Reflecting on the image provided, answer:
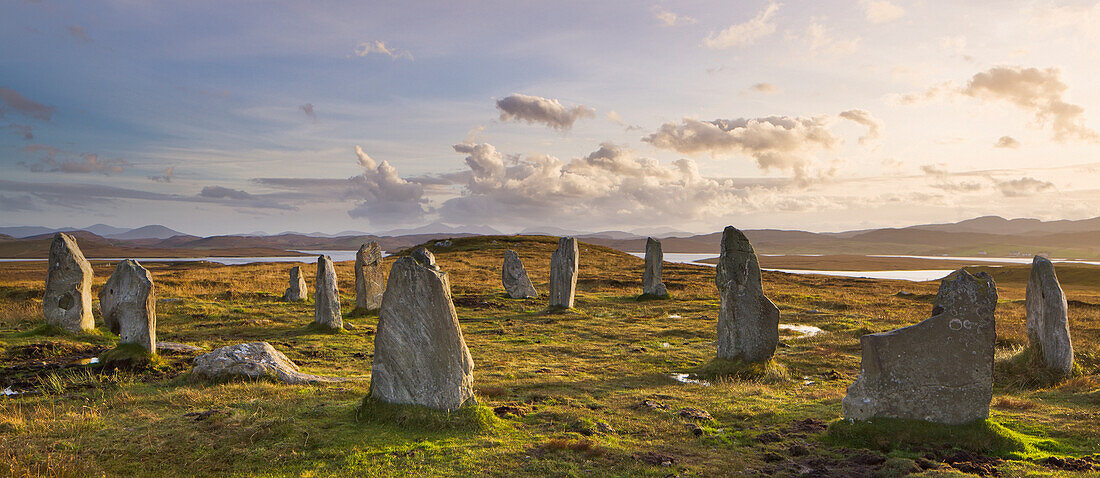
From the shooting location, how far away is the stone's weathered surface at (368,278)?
2655cm

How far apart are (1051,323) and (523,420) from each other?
46.1ft

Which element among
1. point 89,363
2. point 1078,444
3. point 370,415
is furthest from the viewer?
point 89,363

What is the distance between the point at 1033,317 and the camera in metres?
15.0

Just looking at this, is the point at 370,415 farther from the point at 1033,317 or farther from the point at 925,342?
the point at 1033,317

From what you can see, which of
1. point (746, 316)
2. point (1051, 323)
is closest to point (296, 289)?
point (746, 316)

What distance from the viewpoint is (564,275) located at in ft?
93.1

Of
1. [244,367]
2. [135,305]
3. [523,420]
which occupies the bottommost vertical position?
[523,420]

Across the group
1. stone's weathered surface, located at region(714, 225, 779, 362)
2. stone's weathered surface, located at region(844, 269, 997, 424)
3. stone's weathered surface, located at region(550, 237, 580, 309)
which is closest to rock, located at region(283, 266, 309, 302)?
stone's weathered surface, located at region(550, 237, 580, 309)

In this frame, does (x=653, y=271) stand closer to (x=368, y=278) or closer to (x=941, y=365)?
(x=368, y=278)

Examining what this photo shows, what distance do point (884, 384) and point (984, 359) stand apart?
1.70 m

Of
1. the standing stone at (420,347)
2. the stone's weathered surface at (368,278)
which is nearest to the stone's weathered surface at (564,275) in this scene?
the stone's weathered surface at (368,278)

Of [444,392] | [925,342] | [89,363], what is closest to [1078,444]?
[925,342]

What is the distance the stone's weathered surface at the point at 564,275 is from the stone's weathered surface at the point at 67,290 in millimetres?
18619

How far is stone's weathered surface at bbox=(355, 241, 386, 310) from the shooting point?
26547mm
